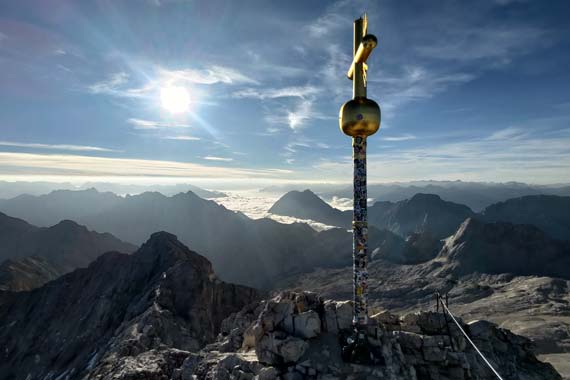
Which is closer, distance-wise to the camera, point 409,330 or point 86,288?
point 409,330

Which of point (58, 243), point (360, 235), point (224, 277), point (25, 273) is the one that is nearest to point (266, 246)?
point (224, 277)

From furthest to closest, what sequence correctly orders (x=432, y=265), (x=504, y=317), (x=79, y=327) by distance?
(x=432, y=265), (x=504, y=317), (x=79, y=327)

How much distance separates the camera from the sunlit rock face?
132 feet

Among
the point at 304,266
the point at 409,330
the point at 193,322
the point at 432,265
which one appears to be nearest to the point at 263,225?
the point at 304,266

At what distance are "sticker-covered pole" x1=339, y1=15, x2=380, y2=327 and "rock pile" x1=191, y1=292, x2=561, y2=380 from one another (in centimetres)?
195

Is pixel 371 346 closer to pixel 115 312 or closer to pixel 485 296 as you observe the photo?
pixel 115 312

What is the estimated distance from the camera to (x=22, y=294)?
70.2m

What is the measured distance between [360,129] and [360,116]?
58cm

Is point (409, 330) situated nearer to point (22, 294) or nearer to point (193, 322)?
point (193, 322)

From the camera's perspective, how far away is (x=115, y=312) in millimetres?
52312

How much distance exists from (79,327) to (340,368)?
5621cm

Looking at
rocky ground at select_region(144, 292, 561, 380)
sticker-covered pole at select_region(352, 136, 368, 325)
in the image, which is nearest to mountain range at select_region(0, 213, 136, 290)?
rocky ground at select_region(144, 292, 561, 380)

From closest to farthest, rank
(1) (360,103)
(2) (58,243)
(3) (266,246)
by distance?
(1) (360,103)
(2) (58,243)
(3) (266,246)

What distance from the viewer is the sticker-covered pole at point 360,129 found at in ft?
43.8
